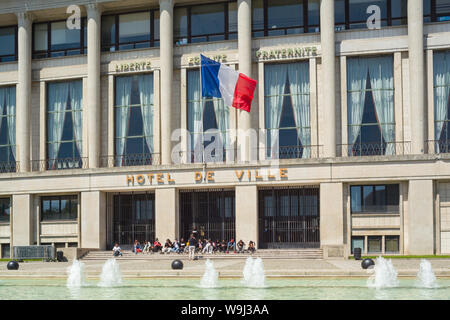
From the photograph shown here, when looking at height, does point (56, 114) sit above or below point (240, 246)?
above

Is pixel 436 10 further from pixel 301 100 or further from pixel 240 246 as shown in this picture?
pixel 240 246

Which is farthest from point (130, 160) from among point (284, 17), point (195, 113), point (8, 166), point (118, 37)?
point (284, 17)

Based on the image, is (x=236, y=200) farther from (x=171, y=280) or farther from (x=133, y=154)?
(x=171, y=280)

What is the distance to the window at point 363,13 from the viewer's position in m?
46.7

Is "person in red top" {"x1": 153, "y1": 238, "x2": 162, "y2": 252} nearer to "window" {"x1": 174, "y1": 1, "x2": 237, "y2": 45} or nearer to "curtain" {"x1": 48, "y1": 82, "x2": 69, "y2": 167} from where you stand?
"curtain" {"x1": 48, "y1": 82, "x2": 69, "y2": 167}

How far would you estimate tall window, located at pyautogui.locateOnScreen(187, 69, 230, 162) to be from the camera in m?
48.6

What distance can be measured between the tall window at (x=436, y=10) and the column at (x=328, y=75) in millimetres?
6526

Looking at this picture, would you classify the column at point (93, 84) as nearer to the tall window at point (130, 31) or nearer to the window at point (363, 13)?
the tall window at point (130, 31)

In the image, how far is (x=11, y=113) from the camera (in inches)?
2090

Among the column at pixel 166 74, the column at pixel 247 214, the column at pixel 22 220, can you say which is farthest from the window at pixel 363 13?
the column at pixel 22 220

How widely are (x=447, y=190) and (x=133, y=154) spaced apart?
2253 centimetres

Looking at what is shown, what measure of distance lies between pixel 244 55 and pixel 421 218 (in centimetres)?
1637
